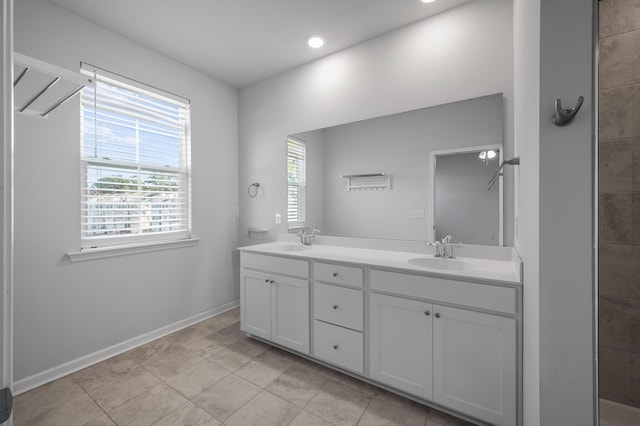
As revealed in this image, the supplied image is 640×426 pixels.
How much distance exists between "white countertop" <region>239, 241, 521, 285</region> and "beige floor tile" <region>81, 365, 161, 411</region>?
3.83 ft

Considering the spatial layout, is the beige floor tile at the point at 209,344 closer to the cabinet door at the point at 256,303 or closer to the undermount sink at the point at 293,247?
the cabinet door at the point at 256,303

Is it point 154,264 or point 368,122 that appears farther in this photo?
point 154,264

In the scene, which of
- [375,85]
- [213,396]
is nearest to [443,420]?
[213,396]

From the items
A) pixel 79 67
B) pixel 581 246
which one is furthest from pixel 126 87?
pixel 581 246

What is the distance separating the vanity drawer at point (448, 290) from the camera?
1.40 m

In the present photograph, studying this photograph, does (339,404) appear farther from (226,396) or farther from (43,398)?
(43,398)

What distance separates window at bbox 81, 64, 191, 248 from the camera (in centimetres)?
221

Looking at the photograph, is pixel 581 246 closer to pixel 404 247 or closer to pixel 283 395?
pixel 404 247

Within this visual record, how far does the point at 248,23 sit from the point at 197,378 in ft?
9.11

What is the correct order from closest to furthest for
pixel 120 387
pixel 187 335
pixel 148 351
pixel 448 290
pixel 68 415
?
pixel 448 290 < pixel 68 415 < pixel 120 387 < pixel 148 351 < pixel 187 335

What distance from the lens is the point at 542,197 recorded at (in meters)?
0.84

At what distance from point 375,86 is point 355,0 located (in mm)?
644

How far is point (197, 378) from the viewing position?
1990mm

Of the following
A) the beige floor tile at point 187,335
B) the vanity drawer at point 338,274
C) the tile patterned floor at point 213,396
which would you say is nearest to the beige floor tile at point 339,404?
the tile patterned floor at point 213,396
